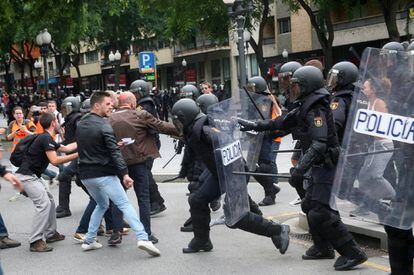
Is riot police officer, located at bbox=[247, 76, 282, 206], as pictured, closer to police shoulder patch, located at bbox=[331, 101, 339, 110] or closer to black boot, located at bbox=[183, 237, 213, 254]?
black boot, located at bbox=[183, 237, 213, 254]

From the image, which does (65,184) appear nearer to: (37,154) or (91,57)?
(37,154)

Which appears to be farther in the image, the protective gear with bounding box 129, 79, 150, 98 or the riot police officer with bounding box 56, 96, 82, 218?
the riot police officer with bounding box 56, 96, 82, 218

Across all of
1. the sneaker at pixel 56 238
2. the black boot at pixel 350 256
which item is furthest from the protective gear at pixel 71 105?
the black boot at pixel 350 256

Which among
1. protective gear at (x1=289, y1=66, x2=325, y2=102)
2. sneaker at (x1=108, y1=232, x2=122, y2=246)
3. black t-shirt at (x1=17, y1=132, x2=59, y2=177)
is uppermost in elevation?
protective gear at (x1=289, y1=66, x2=325, y2=102)

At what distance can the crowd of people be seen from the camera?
4832 millimetres

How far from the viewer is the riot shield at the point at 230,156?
249 inches

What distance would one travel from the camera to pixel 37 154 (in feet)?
24.9

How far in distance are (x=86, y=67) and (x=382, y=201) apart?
73.1 meters

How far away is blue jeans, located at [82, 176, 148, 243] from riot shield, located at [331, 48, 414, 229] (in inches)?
112

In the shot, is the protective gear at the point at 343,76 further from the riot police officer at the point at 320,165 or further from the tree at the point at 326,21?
the tree at the point at 326,21

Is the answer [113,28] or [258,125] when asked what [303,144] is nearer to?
[258,125]

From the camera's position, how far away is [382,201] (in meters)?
4.61

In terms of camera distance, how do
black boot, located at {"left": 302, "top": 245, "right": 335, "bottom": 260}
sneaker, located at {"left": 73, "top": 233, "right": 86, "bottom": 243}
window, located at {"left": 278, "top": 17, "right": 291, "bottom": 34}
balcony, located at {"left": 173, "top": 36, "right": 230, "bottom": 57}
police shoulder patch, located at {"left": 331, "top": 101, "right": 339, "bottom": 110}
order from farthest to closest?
balcony, located at {"left": 173, "top": 36, "right": 230, "bottom": 57}, window, located at {"left": 278, "top": 17, "right": 291, "bottom": 34}, sneaker, located at {"left": 73, "top": 233, "right": 86, "bottom": 243}, black boot, located at {"left": 302, "top": 245, "right": 335, "bottom": 260}, police shoulder patch, located at {"left": 331, "top": 101, "right": 339, "bottom": 110}

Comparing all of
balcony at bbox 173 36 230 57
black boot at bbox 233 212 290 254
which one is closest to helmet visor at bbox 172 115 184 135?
black boot at bbox 233 212 290 254
